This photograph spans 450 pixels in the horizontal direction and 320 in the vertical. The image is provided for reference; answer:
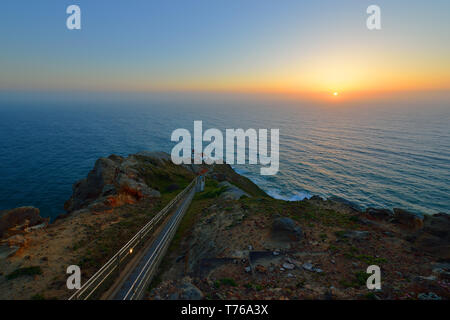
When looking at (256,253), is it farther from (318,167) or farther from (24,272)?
(318,167)

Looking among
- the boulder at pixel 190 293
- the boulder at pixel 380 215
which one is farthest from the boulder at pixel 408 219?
the boulder at pixel 190 293

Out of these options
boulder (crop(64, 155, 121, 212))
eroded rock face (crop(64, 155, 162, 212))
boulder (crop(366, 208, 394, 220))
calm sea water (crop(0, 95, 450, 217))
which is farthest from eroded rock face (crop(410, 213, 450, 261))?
boulder (crop(64, 155, 121, 212))

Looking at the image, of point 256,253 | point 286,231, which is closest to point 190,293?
point 256,253

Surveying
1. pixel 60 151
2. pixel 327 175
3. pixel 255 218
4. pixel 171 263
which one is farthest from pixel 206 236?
pixel 60 151

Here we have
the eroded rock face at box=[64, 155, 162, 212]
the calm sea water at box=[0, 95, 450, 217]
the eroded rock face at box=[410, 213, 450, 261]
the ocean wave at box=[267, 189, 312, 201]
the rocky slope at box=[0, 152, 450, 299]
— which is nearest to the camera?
the rocky slope at box=[0, 152, 450, 299]

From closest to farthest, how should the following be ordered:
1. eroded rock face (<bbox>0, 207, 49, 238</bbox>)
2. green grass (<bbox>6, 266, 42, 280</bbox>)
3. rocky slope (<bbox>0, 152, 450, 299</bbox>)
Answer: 1. rocky slope (<bbox>0, 152, 450, 299</bbox>)
2. green grass (<bbox>6, 266, 42, 280</bbox>)
3. eroded rock face (<bbox>0, 207, 49, 238</bbox>)

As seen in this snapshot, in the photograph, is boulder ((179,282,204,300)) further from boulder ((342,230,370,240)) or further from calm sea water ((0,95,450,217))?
calm sea water ((0,95,450,217))

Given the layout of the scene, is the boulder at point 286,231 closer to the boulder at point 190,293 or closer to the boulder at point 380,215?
the boulder at point 190,293

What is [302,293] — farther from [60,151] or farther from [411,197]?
[60,151]
